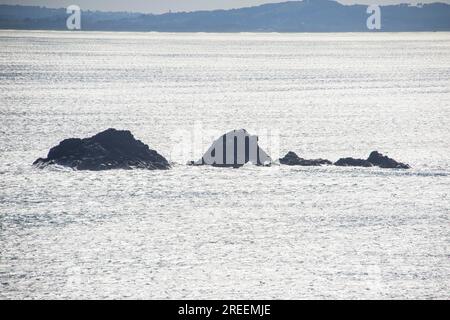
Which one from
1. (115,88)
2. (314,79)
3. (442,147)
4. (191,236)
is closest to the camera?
(191,236)

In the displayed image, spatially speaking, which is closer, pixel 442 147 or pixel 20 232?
pixel 20 232

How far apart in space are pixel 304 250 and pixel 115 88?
4310cm

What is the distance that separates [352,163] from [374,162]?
22.1 inches

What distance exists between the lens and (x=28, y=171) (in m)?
18.3

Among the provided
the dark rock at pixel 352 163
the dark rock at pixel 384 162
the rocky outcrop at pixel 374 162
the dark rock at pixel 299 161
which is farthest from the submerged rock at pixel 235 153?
the dark rock at pixel 384 162

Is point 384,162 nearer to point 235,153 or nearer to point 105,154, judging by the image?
point 235,153

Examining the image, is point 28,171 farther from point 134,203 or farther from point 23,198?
point 134,203

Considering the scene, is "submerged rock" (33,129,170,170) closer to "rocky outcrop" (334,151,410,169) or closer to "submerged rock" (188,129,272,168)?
"submerged rock" (188,129,272,168)

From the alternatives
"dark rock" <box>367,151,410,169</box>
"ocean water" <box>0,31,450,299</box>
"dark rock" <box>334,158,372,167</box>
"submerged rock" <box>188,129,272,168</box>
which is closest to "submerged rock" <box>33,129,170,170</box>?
"ocean water" <box>0,31,450,299</box>

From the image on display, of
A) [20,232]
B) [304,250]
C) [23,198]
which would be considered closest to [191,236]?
[304,250]

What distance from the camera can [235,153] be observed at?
20281 millimetres

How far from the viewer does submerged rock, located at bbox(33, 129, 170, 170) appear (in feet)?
62.0

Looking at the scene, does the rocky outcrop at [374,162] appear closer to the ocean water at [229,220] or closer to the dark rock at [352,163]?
the dark rock at [352,163]

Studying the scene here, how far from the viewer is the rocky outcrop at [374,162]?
1945 centimetres
